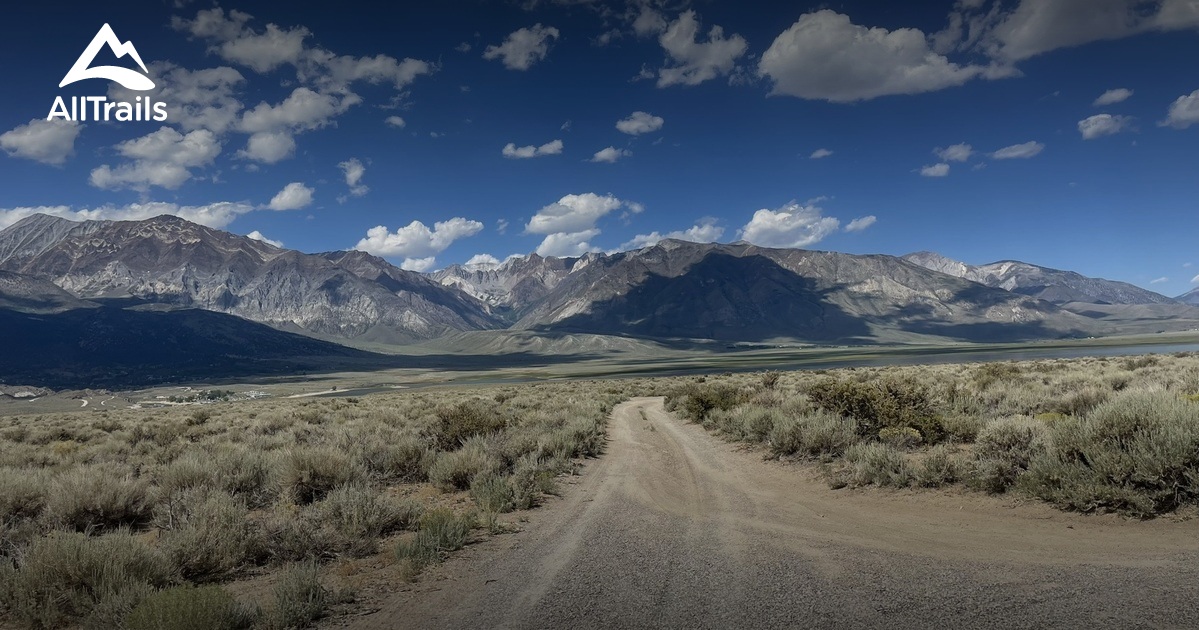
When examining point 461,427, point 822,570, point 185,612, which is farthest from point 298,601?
point 461,427

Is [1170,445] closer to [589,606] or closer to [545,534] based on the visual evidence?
[589,606]

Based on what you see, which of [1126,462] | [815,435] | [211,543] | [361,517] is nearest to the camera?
[211,543]

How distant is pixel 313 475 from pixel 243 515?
2765mm

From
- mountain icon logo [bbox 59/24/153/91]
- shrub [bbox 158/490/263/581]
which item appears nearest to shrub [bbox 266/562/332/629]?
shrub [bbox 158/490/263/581]

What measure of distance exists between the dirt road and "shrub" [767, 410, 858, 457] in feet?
9.35

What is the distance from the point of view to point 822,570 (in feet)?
22.3

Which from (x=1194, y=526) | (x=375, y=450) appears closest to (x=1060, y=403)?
(x=1194, y=526)

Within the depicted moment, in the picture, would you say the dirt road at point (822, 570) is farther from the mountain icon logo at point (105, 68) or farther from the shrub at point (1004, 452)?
the mountain icon logo at point (105, 68)

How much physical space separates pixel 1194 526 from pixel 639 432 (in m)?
15.0

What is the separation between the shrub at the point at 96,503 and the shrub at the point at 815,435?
42.7 ft

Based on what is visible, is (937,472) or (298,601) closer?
(298,601)

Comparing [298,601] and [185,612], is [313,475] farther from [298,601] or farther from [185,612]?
[185,612]

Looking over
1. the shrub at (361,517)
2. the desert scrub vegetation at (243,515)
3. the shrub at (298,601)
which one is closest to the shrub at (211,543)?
the desert scrub vegetation at (243,515)

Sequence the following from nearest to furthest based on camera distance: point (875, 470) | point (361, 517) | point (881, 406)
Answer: point (361, 517)
point (875, 470)
point (881, 406)
